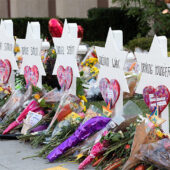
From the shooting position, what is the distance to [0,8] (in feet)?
79.7

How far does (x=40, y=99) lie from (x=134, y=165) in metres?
2.17

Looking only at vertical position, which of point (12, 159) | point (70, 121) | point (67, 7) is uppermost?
point (67, 7)

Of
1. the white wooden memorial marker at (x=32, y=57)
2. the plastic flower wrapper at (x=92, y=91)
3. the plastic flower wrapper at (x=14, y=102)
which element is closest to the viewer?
the plastic flower wrapper at (x=14, y=102)

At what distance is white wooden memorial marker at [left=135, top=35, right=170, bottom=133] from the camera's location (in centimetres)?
491

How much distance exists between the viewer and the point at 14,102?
6797 mm

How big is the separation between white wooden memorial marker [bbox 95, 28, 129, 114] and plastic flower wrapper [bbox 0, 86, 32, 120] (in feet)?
4.62

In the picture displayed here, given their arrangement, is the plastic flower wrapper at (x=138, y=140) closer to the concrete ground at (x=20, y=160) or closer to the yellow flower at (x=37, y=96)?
the concrete ground at (x=20, y=160)

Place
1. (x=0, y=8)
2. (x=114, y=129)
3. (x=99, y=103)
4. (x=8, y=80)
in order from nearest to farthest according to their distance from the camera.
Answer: (x=114, y=129)
(x=8, y=80)
(x=99, y=103)
(x=0, y=8)

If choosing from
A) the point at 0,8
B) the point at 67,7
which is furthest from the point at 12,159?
the point at 0,8

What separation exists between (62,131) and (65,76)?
1.05 m

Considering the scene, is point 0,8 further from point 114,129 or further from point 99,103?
point 114,129

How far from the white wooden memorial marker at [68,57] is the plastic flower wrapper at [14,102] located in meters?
0.58

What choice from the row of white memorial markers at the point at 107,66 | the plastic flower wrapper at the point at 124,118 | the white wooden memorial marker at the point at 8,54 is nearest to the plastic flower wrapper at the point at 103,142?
the plastic flower wrapper at the point at 124,118

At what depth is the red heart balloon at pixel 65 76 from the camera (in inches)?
250
